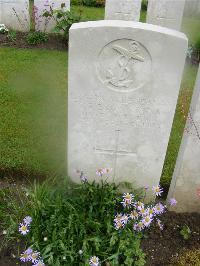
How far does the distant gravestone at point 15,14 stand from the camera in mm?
7500

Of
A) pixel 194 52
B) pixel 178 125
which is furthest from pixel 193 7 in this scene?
pixel 178 125

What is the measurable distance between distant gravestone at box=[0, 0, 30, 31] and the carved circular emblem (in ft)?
17.5

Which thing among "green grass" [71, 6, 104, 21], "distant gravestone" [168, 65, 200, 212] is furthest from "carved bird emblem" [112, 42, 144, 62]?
"green grass" [71, 6, 104, 21]

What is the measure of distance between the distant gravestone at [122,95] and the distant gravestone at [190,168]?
0.52 feet

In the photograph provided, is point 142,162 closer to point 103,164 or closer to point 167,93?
point 103,164

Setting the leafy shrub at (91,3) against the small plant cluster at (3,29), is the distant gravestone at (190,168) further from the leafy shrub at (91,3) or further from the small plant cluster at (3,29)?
the leafy shrub at (91,3)

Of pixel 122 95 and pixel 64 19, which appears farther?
pixel 64 19

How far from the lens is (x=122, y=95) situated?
112 inches

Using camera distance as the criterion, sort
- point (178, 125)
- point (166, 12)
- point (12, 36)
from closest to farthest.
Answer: point (178, 125), point (166, 12), point (12, 36)

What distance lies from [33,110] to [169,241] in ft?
8.89

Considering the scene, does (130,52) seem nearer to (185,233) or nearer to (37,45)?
(185,233)

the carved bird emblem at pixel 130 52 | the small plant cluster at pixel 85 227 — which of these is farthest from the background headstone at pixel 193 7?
the small plant cluster at pixel 85 227

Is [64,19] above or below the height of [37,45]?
above

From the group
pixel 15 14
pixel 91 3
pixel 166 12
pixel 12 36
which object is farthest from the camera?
pixel 91 3
